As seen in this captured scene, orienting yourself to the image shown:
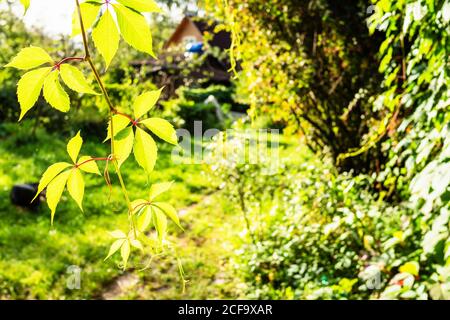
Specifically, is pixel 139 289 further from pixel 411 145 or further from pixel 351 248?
pixel 411 145

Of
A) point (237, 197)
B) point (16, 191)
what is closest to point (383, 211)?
point (237, 197)

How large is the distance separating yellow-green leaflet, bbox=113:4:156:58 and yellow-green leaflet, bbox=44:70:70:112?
129mm

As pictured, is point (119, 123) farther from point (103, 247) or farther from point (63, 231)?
point (63, 231)

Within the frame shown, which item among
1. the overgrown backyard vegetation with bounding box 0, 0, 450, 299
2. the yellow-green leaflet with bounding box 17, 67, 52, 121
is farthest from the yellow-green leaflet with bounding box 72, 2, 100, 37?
the overgrown backyard vegetation with bounding box 0, 0, 450, 299

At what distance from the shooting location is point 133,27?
1.67ft

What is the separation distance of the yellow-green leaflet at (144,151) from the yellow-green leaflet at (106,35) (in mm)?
116

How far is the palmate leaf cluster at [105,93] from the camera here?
0.51 m

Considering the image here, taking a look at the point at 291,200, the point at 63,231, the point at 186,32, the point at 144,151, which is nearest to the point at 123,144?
the point at 144,151

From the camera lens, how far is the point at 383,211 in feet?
13.6

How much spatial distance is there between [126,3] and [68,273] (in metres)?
4.60

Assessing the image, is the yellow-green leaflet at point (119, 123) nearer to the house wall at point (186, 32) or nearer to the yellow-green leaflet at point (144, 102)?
the yellow-green leaflet at point (144, 102)

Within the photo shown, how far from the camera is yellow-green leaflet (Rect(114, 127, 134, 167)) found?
1.96 ft

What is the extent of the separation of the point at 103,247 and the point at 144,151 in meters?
4.92

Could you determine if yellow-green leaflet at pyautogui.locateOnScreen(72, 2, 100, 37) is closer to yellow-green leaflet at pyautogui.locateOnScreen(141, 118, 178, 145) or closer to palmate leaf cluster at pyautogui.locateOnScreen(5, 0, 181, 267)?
palmate leaf cluster at pyautogui.locateOnScreen(5, 0, 181, 267)
